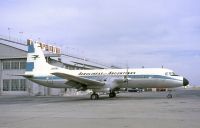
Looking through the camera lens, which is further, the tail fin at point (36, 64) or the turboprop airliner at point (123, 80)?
the tail fin at point (36, 64)

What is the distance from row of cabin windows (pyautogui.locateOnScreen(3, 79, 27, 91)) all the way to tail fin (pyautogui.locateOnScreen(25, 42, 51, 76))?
17.0 m

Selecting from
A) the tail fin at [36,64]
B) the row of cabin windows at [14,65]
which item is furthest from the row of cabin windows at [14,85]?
the tail fin at [36,64]

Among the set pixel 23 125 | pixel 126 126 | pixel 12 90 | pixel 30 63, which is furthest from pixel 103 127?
pixel 12 90

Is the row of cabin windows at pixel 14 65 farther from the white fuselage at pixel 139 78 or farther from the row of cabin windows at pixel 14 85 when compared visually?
the white fuselage at pixel 139 78

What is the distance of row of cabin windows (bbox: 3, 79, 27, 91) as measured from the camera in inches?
2328

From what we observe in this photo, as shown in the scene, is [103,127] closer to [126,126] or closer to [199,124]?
[126,126]

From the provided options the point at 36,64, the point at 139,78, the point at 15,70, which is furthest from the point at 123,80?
the point at 15,70

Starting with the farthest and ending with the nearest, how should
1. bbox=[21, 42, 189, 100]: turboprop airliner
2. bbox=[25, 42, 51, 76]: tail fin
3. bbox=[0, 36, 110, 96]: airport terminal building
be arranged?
1. bbox=[0, 36, 110, 96]: airport terminal building
2. bbox=[25, 42, 51, 76]: tail fin
3. bbox=[21, 42, 189, 100]: turboprop airliner

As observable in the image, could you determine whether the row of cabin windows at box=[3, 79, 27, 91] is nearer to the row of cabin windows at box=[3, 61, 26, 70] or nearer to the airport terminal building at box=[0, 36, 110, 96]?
the airport terminal building at box=[0, 36, 110, 96]

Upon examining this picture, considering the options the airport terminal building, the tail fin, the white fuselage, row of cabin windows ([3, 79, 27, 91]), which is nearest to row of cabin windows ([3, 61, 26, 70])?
the airport terminal building

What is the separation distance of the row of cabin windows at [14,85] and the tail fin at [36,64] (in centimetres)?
1700

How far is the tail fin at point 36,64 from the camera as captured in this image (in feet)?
135

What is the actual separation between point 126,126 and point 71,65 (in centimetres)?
5343

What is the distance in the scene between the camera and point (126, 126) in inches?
510
